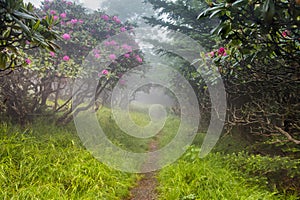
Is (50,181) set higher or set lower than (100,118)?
lower

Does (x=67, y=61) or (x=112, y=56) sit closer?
(x=67, y=61)

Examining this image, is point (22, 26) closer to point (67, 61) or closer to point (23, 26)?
point (23, 26)

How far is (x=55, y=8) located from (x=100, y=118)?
9.22ft

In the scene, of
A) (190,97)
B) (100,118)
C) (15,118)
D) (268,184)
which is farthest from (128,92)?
(268,184)

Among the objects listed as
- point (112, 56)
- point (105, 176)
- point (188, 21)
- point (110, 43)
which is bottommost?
point (105, 176)

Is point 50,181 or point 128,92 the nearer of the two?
point 50,181

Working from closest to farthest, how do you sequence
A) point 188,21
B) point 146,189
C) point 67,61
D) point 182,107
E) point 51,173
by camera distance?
point 51,173 → point 146,189 → point 67,61 → point 188,21 → point 182,107

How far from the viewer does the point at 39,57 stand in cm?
416

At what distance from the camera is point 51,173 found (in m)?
2.86

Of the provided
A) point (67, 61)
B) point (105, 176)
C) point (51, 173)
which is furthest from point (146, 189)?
point (67, 61)

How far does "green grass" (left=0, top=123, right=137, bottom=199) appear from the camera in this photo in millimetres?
2484

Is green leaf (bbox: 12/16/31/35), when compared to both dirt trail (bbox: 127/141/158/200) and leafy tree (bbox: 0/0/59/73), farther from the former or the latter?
dirt trail (bbox: 127/141/158/200)

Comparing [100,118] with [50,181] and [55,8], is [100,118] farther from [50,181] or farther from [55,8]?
[50,181]

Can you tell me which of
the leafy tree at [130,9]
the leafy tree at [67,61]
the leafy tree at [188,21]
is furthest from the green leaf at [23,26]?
the leafy tree at [130,9]
